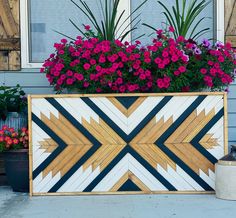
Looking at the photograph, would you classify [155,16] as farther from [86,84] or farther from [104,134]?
[104,134]

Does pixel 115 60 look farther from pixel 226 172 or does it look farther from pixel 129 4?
pixel 226 172

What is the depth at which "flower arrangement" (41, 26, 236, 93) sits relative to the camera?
14.1 feet

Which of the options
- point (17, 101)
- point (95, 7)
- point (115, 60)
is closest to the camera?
point (115, 60)

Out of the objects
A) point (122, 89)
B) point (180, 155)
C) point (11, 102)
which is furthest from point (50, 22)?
point (180, 155)

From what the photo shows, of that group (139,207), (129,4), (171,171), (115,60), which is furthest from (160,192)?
(129,4)

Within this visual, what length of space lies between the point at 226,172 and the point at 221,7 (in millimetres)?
1834

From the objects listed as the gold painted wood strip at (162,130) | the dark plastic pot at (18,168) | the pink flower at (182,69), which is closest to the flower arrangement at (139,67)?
the pink flower at (182,69)

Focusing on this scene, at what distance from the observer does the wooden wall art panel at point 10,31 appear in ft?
16.3

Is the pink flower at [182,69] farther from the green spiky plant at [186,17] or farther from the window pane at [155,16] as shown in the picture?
the window pane at [155,16]

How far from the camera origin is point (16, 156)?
4430mm

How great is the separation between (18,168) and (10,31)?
55.4 inches

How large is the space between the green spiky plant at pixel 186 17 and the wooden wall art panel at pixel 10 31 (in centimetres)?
128

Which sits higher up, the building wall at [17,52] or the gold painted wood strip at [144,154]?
the building wall at [17,52]

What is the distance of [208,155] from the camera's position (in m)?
4.33
